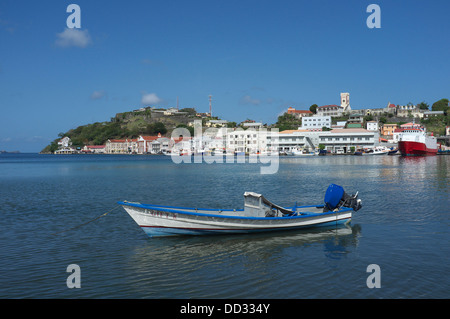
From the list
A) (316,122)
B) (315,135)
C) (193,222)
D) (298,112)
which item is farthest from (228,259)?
(298,112)

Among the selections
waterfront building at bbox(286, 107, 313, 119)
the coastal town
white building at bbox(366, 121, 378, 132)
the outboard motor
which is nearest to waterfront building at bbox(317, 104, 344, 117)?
the coastal town

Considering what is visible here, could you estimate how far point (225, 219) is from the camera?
14773 millimetres

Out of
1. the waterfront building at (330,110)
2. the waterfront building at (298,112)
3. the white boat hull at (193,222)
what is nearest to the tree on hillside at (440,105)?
the waterfront building at (330,110)

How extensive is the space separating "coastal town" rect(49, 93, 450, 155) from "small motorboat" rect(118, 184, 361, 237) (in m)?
89.9

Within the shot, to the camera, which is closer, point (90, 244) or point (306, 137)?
point (90, 244)

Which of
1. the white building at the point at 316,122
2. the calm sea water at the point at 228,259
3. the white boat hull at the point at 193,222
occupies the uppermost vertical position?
the white building at the point at 316,122

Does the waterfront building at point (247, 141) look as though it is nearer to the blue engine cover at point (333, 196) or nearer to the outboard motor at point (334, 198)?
the outboard motor at point (334, 198)

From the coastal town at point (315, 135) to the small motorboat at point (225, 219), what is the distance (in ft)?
295

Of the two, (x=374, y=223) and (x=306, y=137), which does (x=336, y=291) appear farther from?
(x=306, y=137)

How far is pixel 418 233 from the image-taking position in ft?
51.7

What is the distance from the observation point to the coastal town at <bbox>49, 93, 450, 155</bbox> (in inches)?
4806

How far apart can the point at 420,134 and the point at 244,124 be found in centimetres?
10283

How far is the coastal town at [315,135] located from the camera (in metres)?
122
